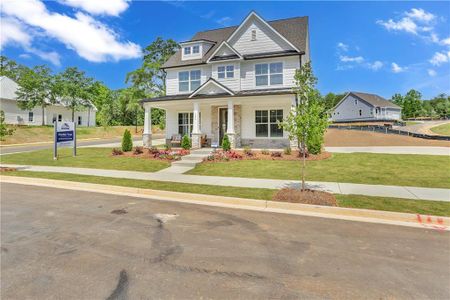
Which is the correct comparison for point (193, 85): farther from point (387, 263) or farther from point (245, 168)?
point (387, 263)

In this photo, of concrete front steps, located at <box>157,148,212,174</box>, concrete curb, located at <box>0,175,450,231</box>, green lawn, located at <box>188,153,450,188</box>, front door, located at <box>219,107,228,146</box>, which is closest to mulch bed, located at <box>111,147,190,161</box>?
concrete front steps, located at <box>157,148,212,174</box>

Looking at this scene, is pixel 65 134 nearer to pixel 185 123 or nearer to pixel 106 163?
pixel 106 163

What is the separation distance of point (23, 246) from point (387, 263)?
6.27 m

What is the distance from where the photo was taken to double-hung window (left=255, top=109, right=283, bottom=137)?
19.7 m

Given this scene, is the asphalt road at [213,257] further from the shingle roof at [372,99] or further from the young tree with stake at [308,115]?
the shingle roof at [372,99]

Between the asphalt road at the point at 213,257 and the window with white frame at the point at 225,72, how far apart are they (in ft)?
50.7

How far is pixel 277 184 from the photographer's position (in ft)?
31.8

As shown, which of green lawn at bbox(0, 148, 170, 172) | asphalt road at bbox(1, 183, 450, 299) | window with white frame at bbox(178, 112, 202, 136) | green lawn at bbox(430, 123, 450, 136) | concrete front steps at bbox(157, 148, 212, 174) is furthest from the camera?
green lawn at bbox(430, 123, 450, 136)

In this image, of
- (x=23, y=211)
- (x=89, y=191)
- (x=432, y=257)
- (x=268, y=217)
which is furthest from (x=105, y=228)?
(x=432, y=257)

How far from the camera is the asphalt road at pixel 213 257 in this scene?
336 centimetres

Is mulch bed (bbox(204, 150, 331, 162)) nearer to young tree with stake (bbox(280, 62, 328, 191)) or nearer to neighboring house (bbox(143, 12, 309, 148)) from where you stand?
neighboring house (bbox(143, 12, 309, 148))

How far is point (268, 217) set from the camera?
20.9ft

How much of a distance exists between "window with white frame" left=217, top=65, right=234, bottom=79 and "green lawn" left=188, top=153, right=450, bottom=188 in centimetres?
866

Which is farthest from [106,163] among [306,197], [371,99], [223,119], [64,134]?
[371,99]
